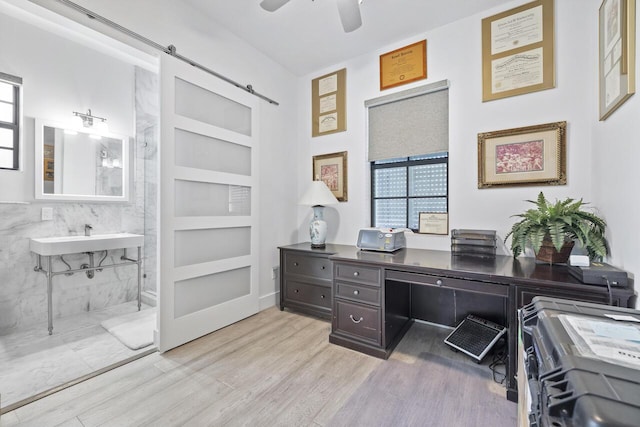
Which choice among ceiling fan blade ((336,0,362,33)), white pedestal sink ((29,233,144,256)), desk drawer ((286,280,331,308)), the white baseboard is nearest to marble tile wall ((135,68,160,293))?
white pedestal sink ((29,233,144,256))

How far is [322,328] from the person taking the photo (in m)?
2.55

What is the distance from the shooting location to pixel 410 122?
2705mm

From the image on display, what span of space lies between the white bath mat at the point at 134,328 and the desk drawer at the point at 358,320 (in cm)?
161

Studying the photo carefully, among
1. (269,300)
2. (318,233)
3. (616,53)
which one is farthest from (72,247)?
(616,53)

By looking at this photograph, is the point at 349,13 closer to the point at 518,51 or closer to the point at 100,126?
the point at 518,51

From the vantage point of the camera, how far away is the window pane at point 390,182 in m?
2.85

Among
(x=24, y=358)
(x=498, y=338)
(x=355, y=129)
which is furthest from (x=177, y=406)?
(x=355, y=129)

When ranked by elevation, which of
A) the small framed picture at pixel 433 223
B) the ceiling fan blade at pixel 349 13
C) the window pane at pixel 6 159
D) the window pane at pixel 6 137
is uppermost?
the ceiling fan blade at pixel 349 13

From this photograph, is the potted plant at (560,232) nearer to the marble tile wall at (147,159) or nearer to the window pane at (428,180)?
the window pane at (428,180)

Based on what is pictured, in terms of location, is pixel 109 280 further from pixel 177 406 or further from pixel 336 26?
pixel 336 26

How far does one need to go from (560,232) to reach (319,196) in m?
1.93

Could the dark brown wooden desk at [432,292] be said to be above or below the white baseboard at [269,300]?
above

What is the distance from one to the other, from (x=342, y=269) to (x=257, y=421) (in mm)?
1137

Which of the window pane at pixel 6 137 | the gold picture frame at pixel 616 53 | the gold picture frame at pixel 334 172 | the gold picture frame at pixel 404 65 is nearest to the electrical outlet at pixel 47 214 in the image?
the window pane at pixel 6 137
